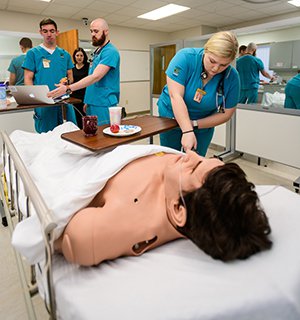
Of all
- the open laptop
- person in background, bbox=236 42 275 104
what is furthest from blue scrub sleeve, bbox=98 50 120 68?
person in background, bbox=236 42 275 104

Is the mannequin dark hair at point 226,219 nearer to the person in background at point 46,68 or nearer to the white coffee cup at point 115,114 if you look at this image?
the white coffee cup at point 115,114

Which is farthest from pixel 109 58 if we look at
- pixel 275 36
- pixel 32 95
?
pixel 275 36

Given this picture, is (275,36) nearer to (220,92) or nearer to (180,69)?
(220,92)

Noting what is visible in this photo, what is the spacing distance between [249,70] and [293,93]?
972mm

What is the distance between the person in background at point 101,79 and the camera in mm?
2105

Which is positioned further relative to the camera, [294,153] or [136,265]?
[294,153]

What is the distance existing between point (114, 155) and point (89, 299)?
1.89ft

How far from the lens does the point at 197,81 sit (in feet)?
5.21

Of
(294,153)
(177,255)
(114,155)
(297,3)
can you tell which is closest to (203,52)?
(114,155)

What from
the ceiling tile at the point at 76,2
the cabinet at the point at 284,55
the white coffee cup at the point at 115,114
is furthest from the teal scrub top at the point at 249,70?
the ceiling tile at the point at 76,2

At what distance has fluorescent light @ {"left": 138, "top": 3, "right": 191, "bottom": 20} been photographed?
5.21m

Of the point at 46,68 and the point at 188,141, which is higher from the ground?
the point at 46,68

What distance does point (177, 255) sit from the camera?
0.76 m

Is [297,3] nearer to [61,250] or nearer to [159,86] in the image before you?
[159,86]
